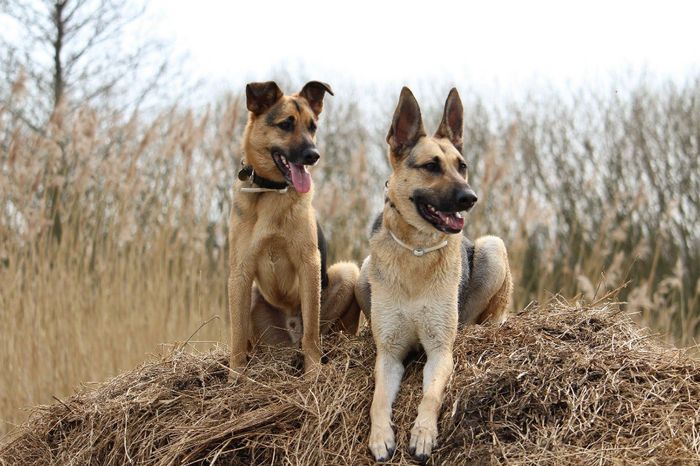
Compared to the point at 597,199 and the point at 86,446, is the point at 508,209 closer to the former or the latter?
the point at 597,199

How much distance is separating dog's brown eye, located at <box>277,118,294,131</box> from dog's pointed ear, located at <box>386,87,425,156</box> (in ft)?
1.92

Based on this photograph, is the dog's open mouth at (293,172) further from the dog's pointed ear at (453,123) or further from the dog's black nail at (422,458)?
the dog's black nail at (422,458)

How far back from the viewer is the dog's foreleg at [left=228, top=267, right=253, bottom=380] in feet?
15.4

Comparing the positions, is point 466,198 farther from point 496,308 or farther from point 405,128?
point 496,308

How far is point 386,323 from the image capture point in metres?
4.27

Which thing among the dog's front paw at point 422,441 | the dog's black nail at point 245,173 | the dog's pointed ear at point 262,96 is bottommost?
the dog's front paw at point 422,441

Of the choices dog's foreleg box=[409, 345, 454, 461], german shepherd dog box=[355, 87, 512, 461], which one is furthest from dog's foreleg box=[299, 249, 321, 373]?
dog's foreleg box=[409, 345, 454, 461]

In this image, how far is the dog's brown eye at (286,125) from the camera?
469cm

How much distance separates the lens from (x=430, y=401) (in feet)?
12.4

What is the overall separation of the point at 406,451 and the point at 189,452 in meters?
1.06

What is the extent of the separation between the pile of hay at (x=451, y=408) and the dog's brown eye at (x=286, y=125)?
4.15 feet

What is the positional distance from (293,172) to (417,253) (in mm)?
870

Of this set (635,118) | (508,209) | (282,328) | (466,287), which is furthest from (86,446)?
(635,118)

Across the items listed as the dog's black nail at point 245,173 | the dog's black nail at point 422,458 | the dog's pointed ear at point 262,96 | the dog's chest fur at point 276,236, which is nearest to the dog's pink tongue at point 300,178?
the dog's chest fur at point 276,236
